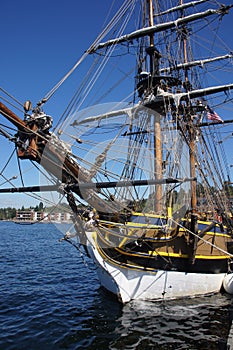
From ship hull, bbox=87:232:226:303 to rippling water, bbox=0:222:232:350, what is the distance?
1.19 feet

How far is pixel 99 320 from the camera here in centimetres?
1005

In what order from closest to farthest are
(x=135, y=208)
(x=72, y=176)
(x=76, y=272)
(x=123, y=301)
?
(x=72, y=176) → (x=123, y=301) → (x=135, y=208) → (x=76, y=272)

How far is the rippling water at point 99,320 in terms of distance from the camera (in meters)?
8.41

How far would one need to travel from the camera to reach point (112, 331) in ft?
30.0

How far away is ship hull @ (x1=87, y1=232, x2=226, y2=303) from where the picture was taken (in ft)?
37.4

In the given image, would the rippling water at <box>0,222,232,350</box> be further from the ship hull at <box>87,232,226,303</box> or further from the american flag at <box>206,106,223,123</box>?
the american flag at <box>206,106,223,123</box>

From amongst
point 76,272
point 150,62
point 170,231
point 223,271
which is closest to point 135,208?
point 170,231

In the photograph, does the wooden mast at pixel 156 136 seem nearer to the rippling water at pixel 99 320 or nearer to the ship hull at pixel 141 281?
the ship hull at pixel 141 281

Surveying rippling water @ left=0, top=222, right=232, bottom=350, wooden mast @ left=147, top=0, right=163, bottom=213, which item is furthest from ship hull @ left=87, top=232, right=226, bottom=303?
wooden mast @ left=147, top=0, right=163, bottom=213

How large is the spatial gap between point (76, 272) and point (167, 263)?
8428mm

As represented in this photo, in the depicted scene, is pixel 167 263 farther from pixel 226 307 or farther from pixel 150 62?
pixel 150 62

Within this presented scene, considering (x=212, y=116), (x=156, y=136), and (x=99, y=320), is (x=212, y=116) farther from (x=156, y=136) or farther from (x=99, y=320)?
(x=99, y=320)

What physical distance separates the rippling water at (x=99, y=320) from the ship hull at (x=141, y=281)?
14.3 inches

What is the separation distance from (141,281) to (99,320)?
7.78 feet
